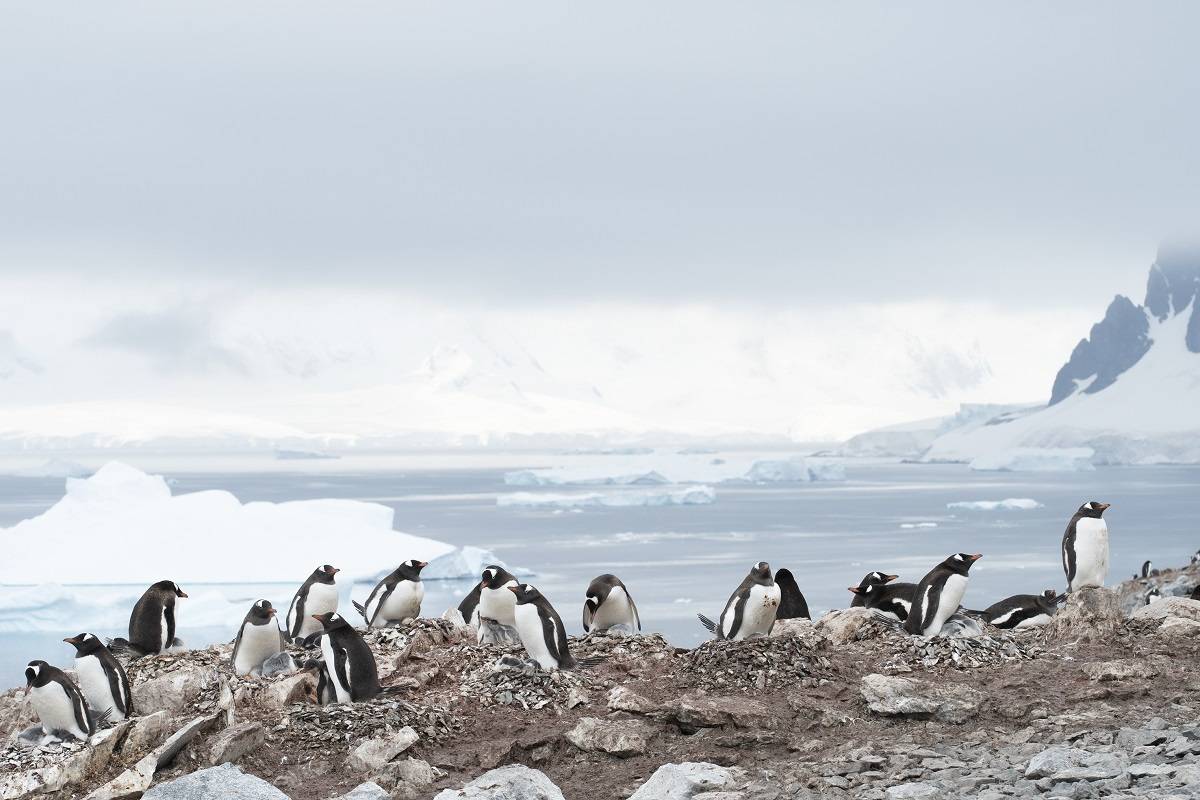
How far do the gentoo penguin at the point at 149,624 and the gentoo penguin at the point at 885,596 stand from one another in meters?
5.30

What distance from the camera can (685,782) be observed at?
6.54 meters

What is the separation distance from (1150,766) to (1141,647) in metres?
3.28

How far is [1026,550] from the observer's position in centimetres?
4500

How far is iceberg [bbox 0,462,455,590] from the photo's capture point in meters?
31.4

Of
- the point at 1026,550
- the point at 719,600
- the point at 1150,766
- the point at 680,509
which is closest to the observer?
the point at 1150,766

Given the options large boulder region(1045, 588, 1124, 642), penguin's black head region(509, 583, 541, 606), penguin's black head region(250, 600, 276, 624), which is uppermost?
penguin's black head region(509, 583, 541, 606)

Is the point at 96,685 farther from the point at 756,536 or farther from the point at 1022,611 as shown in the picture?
the point at 756,536

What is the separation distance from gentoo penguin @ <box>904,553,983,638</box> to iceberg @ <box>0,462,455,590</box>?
898 inches

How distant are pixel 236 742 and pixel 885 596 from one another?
5.55 m

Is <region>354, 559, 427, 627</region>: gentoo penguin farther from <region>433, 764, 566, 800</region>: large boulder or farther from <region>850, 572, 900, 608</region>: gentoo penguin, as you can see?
<region>850, 572, 900, 608</region>: gentoo penguin

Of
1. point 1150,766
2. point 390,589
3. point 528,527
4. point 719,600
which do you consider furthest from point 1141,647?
point 528,527

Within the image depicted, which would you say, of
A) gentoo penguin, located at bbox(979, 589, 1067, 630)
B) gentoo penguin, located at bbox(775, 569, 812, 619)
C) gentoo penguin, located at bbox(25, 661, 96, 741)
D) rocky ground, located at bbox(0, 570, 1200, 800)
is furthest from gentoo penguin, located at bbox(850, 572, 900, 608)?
gentoo penguin, located at bbox(25, 661, 96, 741)

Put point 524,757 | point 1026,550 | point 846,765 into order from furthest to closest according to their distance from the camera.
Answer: point 1026,550 < point 524,757 < point 846,765

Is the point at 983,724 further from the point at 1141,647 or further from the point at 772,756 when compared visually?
the point at 1141,647
